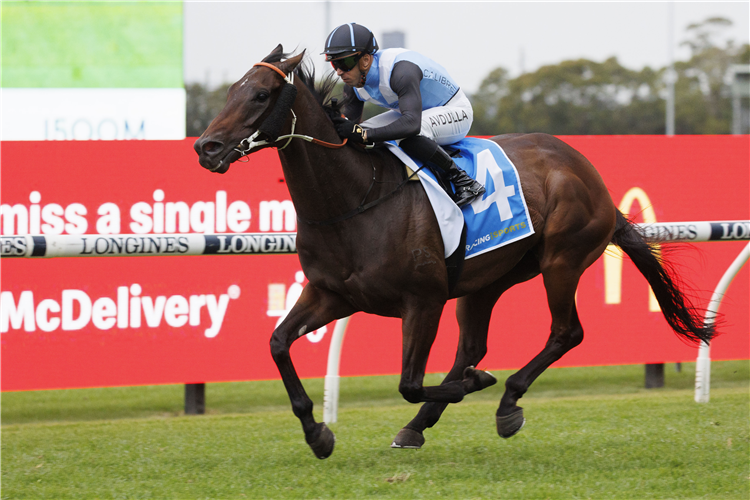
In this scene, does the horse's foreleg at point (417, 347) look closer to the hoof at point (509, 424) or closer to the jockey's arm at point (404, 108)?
the hoof at point (509, 424)

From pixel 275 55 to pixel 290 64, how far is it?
11cm

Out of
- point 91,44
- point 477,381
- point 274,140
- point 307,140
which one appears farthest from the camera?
point 91,44

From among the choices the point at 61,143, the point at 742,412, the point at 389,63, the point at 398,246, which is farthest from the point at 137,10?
Result: the point at 742,412

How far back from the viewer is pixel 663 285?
4.96 metres

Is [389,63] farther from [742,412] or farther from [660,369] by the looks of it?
[660,369]

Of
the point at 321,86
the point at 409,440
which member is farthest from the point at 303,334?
the point at 321,86

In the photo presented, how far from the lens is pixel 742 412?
5.19m

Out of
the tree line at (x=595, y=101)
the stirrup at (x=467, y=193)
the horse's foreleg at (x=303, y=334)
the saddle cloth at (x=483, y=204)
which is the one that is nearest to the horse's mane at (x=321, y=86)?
the saddle cloth at (x=483, y=204)

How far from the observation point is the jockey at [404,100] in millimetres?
3920

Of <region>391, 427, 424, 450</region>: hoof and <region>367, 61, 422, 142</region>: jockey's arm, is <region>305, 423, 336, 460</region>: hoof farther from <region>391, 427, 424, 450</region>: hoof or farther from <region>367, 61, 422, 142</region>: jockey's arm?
<region>367, 61, 422, 142</region>: jockey's arm

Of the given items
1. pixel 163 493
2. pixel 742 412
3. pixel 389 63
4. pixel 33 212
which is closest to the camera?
pixel 163 493

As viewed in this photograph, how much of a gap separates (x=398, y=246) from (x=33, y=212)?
3.00 meters

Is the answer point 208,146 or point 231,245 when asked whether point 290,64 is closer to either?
point 208,146

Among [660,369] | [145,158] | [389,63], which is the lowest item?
[660,369]
